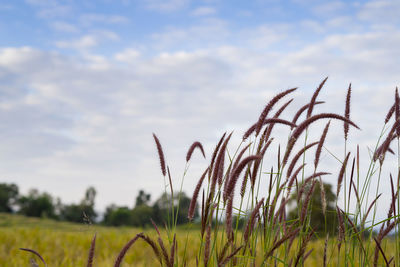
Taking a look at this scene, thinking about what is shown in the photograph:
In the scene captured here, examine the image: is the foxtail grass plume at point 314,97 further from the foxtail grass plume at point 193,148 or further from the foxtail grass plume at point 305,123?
the foxtail grass plume at point 193,148

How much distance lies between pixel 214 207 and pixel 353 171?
0.84m

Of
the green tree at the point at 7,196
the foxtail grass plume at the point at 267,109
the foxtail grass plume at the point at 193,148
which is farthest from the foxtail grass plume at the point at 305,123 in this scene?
the green tree at the point at 7,196

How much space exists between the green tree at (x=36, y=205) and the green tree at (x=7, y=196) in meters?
0.77

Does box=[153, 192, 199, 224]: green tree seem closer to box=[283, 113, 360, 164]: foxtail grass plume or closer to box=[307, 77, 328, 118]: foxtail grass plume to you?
box=[283, 113, 360, 164]: foxtail grass plume

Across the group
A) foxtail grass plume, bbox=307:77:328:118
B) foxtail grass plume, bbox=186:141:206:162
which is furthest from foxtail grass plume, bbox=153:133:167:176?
foxtail grass plume, bbox=307:77:328:118

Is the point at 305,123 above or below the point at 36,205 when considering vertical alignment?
above

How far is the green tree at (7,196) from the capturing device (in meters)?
27.5

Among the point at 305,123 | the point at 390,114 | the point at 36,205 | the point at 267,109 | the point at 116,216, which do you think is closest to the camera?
the point at 305,123

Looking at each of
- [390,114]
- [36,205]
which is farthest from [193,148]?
[36,205]

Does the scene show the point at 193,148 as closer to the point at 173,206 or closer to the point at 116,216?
the point at 173,206

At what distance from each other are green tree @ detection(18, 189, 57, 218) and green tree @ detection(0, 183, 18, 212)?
774mm

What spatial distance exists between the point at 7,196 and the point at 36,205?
Result: 2.88 meters

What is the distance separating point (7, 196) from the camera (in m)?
28.5

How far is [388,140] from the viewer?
181 cm
